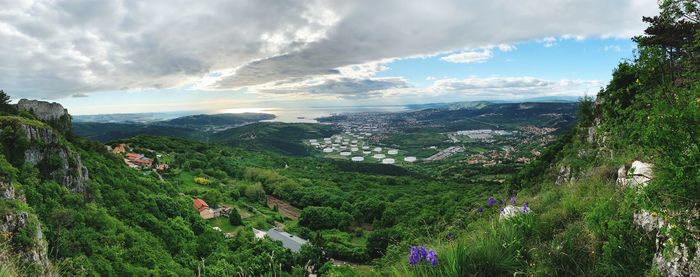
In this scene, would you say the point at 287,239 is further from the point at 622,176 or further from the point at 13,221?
the point at 622,176

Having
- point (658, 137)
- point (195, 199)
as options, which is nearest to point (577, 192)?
point (658, 137)

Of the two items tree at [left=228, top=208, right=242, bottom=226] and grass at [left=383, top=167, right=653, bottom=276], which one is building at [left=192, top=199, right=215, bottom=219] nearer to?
tree at [left=228, top=208, right=242, bottom=226]

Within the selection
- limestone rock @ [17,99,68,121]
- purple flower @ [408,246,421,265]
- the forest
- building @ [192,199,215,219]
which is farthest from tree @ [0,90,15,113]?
purple flower @ [408,246,421,265]

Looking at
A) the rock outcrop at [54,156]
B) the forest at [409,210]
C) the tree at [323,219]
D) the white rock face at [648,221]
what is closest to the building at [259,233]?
the forest at [409,210]

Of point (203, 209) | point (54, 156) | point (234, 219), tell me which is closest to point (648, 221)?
point (54, 156)

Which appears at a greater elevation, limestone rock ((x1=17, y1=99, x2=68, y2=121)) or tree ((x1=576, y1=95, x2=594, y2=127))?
limestone rock ((x1=17, y1=99, x2=68, y2=121))

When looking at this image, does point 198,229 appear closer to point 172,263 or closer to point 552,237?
point 172,263

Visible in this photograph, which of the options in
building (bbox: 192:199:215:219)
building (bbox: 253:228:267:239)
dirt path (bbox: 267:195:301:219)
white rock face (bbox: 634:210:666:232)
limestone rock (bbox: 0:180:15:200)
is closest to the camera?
white rock face (bbox: 634:210:666:232)
